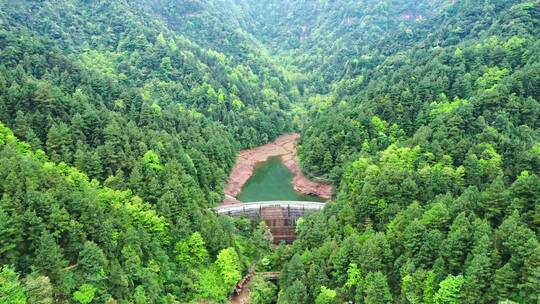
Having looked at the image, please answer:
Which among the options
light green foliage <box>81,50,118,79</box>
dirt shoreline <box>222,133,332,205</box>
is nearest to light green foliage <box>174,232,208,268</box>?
dirt shoreline <box>222,133,332,205</box>

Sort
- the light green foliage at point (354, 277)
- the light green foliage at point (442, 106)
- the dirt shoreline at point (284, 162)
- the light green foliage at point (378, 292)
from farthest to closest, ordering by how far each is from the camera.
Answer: the dirt shoreline at point (284, 162) < the light green foliage at point (442, 106) < the light green foliage at point (354, 277) < the light green foliage at point (378, 292)

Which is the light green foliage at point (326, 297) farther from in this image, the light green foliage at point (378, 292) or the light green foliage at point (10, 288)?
the light green foliage at point (10, 288)

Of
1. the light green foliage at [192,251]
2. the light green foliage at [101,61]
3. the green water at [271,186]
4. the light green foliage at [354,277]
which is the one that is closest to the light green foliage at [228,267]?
the light green foliage at [192,251]

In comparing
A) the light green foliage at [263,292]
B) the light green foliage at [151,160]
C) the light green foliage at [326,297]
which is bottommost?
the light green foliage at [263,292]

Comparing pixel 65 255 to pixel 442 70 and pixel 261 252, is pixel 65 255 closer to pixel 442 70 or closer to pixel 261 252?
pixel 261 252

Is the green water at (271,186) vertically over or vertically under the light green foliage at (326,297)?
over

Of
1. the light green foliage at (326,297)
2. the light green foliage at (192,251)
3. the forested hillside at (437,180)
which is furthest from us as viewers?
the light green foliage at (192,251)

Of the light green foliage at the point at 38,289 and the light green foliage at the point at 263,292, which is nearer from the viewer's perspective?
the light green foliage at the point at 38,289

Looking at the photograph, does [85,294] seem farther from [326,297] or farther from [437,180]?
[437,180]

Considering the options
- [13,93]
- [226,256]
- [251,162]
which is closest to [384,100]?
[251,162]
